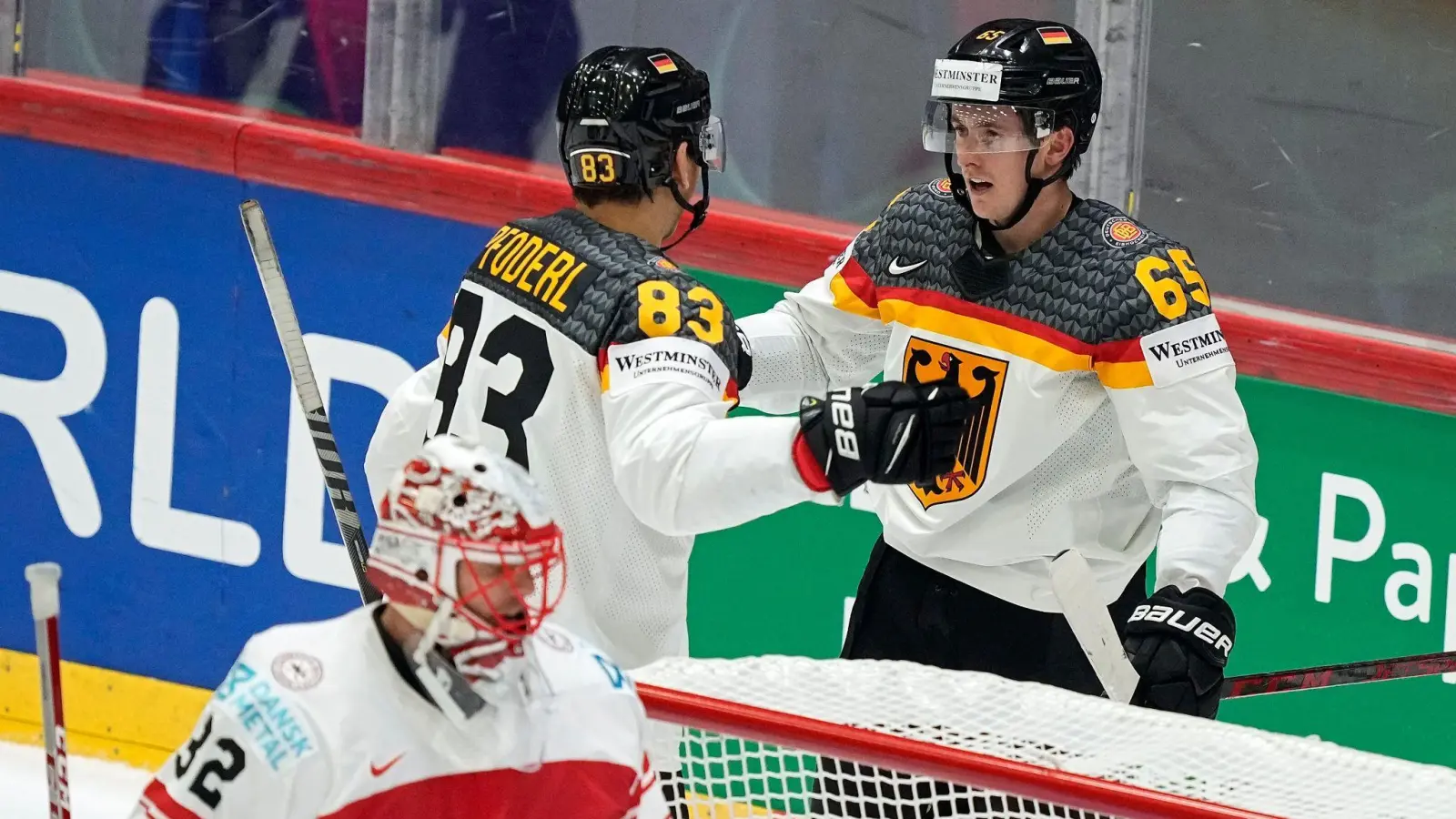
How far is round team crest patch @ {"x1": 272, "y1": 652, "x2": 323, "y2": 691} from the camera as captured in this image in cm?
182

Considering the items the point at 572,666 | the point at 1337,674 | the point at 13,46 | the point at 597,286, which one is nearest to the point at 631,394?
the point at 597,286

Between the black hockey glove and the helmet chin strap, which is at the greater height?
the helmet chin strap

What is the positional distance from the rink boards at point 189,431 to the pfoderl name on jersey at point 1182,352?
1325 mm

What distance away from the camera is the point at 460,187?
4.27 meters

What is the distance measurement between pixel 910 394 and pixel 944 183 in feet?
2.51

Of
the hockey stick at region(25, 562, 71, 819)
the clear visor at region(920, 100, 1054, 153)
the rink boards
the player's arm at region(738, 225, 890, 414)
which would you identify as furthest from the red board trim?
the hockey stick at region(25, 562, 71, 819)

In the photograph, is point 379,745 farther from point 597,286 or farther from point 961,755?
point 597,286

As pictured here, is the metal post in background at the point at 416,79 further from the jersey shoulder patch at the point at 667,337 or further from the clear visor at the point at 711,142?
the jersey shoulder patch at the point at 667,337

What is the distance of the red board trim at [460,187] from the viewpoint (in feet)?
12.5

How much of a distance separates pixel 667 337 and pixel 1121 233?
677 millimetres

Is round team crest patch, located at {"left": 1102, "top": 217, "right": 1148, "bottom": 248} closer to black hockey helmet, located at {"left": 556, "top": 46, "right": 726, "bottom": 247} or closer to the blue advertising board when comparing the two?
black hockey helmet, located at {"left": 556, "top": 46, "right": 726, "bottom": 247}

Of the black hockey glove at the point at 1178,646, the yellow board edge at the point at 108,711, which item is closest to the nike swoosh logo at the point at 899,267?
the black hockey glove at the point at 1178,646

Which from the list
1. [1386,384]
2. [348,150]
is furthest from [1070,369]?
[348,150]

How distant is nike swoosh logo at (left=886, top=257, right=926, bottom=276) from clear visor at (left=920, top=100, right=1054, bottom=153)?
0.54ft
